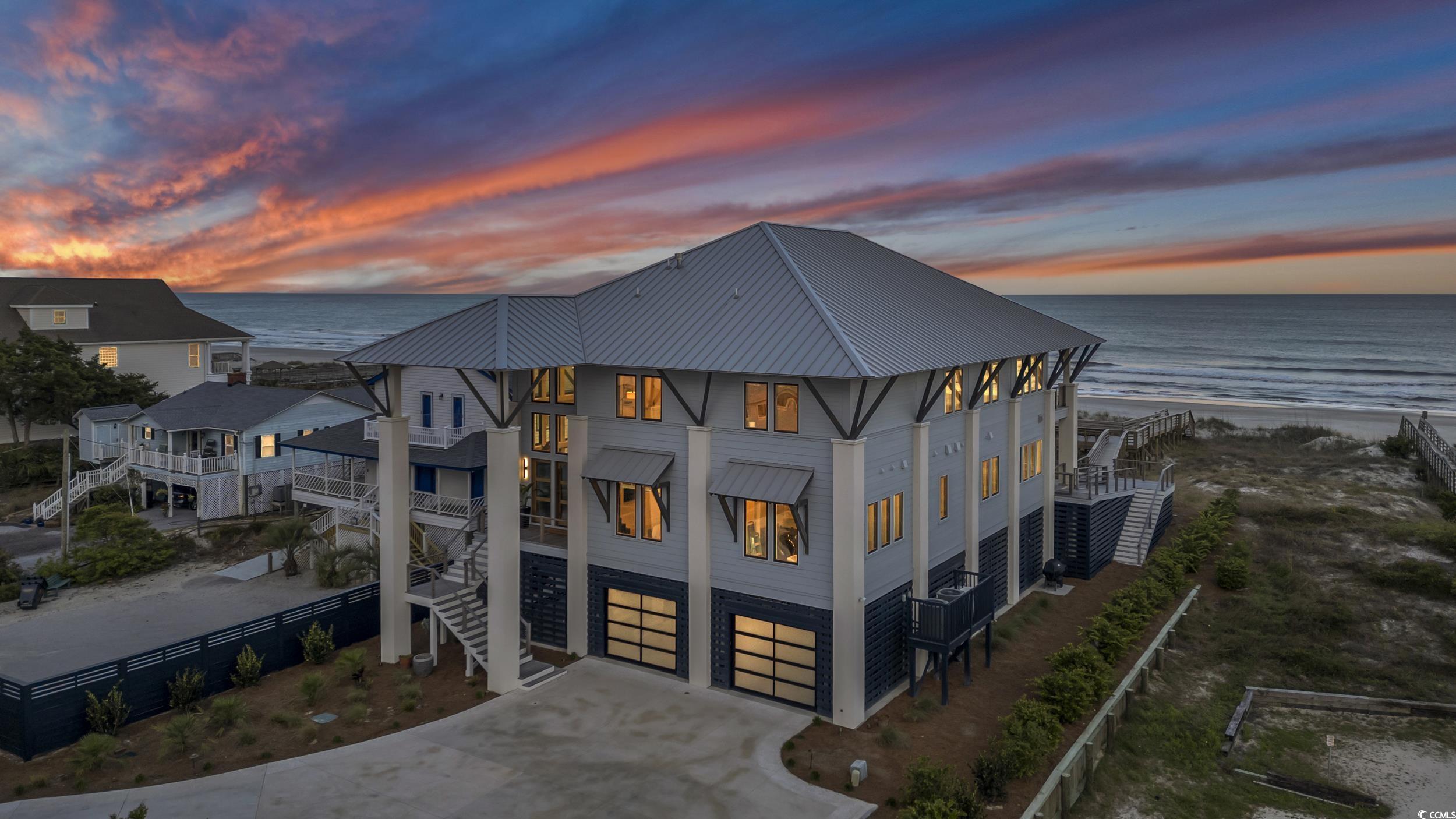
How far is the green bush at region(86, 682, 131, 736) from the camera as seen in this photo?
1834cm

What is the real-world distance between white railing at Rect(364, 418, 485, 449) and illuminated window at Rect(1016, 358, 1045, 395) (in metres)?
17.7

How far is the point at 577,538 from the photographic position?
2302cm

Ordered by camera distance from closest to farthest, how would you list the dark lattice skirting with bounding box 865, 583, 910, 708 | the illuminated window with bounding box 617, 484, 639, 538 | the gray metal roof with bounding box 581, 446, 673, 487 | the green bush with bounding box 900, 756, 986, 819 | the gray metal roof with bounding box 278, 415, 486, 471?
the green bush with bounding box 900, 756, 986, 819 → the dark lattice skirting with bounding box 865, 583, 910, 708 → the gray metal roof with bounding box 581, 446, 673, 487 → the illuminated window with bounding box 617, 484, 639, 538 → the gray metal roof with bounding box 278, 415, 486, 471

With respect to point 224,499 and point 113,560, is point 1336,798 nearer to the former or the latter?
point 113,560

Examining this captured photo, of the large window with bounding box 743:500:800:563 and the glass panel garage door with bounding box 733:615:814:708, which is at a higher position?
the large window with bounding box 743:500:800:563

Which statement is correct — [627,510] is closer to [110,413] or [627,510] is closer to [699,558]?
[699,558]

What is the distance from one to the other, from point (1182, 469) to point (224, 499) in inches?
1937

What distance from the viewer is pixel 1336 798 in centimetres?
1611

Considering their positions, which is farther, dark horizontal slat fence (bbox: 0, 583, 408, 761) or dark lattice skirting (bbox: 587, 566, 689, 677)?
dark lattice skirting (bbox: 587, 566, 689, 677)

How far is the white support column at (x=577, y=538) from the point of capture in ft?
74.8

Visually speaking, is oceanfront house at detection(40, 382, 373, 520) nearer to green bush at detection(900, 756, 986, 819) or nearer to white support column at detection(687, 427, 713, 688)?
white support column at detection(687, 427, 713, 688)

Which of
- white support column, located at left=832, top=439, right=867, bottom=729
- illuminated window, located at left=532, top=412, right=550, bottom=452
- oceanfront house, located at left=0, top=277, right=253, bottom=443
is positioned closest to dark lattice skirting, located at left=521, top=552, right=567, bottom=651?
illuminated window, located at left=532, top=412, right=550, bottom=452

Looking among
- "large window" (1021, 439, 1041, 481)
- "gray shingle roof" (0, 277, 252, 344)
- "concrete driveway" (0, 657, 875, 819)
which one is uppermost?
"gray shingle roof" (0, 277, 252, 344)

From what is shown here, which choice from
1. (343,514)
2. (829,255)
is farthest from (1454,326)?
(343,514)
